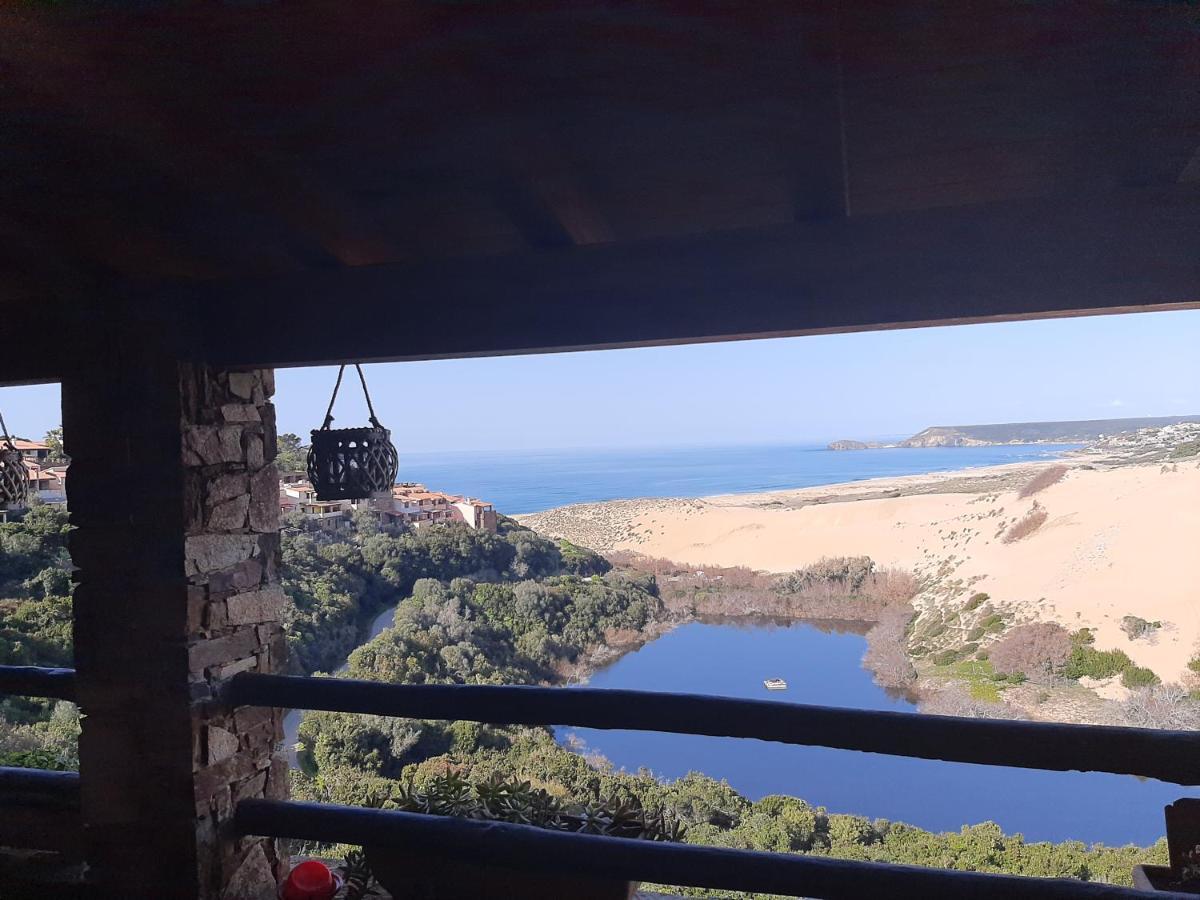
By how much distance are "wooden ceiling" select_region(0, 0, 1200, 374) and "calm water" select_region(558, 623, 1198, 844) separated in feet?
8.91

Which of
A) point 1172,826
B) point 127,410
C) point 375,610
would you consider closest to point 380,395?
point 127,410

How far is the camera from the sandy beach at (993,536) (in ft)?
15.1

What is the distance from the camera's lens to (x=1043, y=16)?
3.97ft

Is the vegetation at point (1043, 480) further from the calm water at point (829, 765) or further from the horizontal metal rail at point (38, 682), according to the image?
the horizontal metal rail at point (38, 682)

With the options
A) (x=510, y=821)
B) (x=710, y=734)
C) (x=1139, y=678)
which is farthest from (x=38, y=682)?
(x=1139, y=678)

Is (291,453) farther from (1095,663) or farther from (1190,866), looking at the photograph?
(1095,663)

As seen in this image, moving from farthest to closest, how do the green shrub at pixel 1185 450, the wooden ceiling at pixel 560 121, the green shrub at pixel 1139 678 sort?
the green shrub at pixel 1185 450 < the green shrub at pixel 1139 678 < the wooden ceiling at pixel 560 121

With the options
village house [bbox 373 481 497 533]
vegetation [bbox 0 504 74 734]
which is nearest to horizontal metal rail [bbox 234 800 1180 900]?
village house [bbox 373 481 497 533]

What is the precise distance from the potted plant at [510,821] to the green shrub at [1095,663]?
350 centimetres

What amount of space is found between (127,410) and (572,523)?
14.2 feet

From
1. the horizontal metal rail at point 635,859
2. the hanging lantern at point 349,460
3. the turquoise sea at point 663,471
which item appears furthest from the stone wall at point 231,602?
the turquoise sea at point 663,471

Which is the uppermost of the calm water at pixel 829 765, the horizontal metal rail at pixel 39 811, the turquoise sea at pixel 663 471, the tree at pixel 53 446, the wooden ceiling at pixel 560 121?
the wooden ceiling at pixel 560 121

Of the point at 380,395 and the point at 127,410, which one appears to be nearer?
the point at 127,410

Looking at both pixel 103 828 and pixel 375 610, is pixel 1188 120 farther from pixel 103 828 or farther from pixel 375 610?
pixel 375 610
